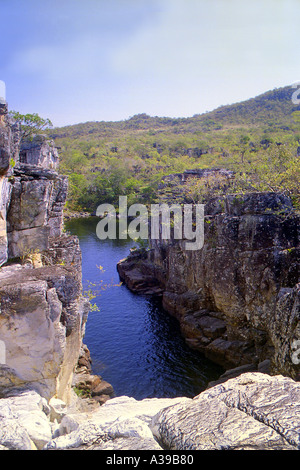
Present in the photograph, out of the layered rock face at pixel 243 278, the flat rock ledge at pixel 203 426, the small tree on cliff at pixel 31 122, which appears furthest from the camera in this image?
the small tree on cliff at pixel 31 122

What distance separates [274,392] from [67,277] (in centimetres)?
712

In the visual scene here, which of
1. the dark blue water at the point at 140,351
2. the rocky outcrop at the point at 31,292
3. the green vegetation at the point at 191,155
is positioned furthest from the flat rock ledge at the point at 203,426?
the green vegetation at the point at 191,155

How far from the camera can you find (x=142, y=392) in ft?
64.0

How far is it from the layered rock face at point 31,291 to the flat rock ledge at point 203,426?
241 centimetres

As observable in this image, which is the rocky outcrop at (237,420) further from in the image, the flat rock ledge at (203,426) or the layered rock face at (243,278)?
the layered rock face at (243,278)

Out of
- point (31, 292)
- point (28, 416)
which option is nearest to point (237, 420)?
point (28, 416)

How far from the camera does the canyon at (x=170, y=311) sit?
6926 mm

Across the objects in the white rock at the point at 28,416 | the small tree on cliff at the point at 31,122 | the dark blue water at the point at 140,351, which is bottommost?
the dark blue water at the point at 140,351

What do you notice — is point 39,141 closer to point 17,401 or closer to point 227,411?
point 17,401

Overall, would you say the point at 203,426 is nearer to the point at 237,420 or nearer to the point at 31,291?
the point at 237,420

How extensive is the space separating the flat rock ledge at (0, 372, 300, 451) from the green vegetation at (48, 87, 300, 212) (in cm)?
1641

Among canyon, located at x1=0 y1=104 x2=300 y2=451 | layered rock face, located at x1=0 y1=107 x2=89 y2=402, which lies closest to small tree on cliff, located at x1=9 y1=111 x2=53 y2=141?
canyon, located at x1=0 y1=104 x2=300 y2=451

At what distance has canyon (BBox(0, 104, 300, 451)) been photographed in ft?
22.7

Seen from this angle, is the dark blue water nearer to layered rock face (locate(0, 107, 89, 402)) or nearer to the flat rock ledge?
layered rock face (locate(0, 107, 89, 402))
